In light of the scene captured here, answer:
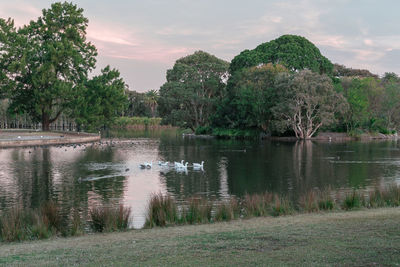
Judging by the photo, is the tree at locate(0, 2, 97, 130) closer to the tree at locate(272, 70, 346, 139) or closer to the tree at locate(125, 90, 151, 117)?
the tree at locate(272, 70, 346, 139)

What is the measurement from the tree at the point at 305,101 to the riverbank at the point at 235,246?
179 feet

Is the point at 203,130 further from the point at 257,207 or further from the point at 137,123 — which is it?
the point at 257,207

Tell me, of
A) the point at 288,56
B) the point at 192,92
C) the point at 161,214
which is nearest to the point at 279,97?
the point at 288,56

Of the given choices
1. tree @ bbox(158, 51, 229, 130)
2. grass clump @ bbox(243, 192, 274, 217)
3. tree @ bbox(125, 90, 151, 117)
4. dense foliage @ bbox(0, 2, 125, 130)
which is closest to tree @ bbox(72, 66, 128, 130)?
dense foliage @ bbox(0, 2, 125, 130)

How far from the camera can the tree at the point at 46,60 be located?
6207cm

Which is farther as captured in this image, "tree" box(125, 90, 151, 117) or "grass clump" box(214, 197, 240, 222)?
"tree" box(125, 90, 151, 117)

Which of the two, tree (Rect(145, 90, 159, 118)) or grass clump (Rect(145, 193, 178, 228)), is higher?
tree (Rect(145, 90, 159, 118))

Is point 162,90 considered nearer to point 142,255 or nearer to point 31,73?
point 31,73

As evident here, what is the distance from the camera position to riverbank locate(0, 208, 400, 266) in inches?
297

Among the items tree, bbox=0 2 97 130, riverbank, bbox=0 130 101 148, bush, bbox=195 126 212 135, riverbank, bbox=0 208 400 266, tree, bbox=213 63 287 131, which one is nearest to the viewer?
riverbank, bbox=0 208 400 266

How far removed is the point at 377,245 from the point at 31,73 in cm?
6444

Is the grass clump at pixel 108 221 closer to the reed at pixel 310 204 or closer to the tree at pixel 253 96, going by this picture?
the reed at pixel 310 204

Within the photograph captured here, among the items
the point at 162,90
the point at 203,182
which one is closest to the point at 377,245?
the point at 203,182

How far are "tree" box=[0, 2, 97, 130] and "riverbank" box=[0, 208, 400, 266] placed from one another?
54.4m
